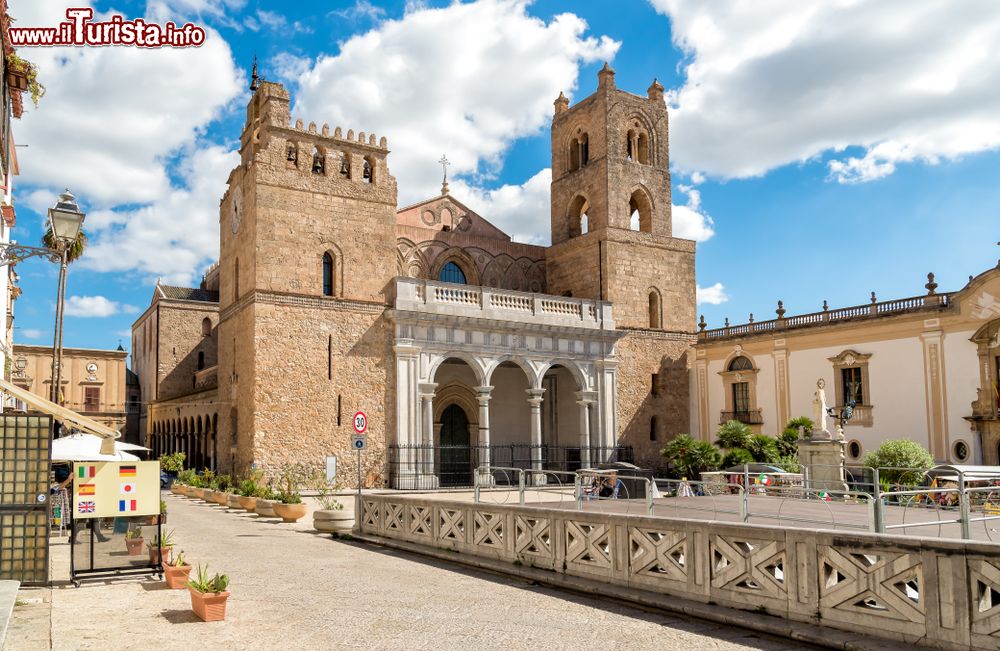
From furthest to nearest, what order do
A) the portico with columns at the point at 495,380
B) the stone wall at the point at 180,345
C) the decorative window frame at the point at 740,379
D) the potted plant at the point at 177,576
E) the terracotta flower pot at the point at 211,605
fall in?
1. the stone wall at the point at 180,345
2. the decorative window frame at the point at 740,379
3. the portico with columns at the point at 495,380
4. the potted plant at the point at 177,576
5. the terracotta flower pot at the point at 211,605

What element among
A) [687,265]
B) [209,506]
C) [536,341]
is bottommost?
[209,506]

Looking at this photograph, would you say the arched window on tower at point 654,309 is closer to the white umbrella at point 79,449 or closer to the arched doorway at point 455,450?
the arched doorway at point 455,450

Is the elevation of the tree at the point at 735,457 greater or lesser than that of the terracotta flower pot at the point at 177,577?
greater

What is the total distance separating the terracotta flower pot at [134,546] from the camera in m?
12.7

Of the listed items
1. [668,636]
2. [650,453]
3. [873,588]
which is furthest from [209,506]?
[873,588]

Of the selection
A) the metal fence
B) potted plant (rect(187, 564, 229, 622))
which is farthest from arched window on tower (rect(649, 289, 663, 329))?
potted plant (rect(187, 564, 229, 622))

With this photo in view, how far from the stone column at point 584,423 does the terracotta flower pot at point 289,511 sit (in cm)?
1416

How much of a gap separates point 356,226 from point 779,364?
56.0 ft

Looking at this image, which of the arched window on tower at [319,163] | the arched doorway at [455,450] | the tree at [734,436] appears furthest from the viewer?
the arched doorway at [455,450]

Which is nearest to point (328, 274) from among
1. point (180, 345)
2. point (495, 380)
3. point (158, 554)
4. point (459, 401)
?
point (459, 401)

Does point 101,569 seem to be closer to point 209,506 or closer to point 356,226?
point 209,506

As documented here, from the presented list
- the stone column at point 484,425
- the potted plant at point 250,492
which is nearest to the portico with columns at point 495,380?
the stone column at point 484,425

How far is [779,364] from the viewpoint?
107ft

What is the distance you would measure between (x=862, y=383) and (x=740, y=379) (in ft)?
16.8
